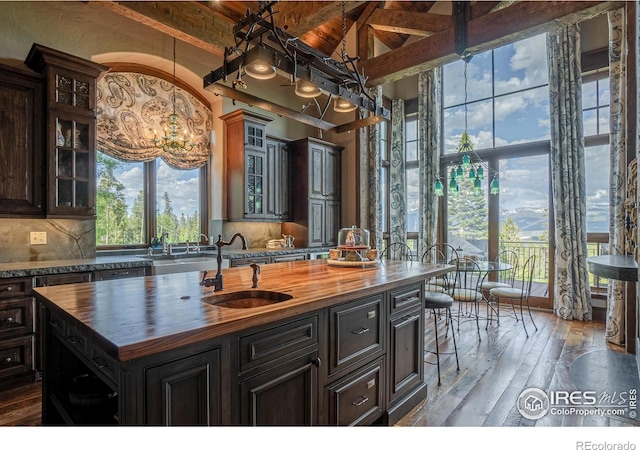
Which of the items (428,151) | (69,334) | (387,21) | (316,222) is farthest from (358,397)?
(387,21)

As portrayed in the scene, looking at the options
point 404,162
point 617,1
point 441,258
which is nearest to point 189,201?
point 404,162

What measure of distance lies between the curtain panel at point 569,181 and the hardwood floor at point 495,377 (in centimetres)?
38

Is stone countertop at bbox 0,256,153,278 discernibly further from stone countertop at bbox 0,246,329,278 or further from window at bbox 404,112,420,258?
window at bbox 404,112,420,258

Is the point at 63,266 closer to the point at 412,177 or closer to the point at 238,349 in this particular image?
the point at 238,349

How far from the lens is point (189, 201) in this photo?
4.70 meters

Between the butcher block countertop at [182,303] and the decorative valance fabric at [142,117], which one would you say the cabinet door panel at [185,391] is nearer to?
the butcher block countertop at [182,303]

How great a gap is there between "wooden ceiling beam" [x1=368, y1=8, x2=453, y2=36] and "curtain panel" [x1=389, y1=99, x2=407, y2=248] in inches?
54.5

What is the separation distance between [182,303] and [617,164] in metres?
4.73

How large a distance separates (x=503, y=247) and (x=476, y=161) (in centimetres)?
146

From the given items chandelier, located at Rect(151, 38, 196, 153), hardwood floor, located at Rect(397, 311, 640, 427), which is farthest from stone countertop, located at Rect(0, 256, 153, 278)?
hardwood floor, located at Rect(397, 311, 640, 427)

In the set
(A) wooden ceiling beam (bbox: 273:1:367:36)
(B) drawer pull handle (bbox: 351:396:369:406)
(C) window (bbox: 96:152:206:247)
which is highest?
(A) wooden ceiling beam (bbox: 273:1:367:36)

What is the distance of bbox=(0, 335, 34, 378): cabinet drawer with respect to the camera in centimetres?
262

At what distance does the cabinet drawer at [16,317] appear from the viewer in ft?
8.55
